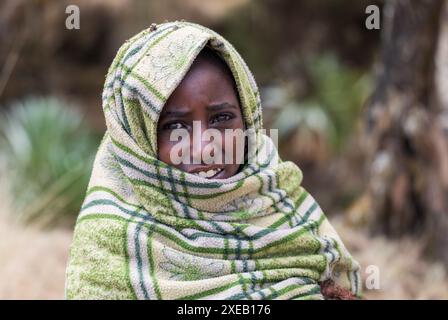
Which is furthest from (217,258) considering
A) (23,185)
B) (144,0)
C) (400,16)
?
(144,0)

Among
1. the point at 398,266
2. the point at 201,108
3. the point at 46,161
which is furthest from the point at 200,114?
the point at 46,161

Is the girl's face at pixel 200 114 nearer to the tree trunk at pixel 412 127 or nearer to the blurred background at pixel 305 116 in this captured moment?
the blurred background at pixel 305 116

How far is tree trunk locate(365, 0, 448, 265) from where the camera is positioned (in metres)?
5.13

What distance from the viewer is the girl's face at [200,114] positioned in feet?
6.91

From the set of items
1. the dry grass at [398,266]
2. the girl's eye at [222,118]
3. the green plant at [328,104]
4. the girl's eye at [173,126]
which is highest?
the green plant at [328,104]

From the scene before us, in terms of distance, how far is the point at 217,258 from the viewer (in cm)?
209

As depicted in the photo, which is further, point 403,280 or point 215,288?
point 403,280

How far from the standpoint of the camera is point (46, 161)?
284 inches

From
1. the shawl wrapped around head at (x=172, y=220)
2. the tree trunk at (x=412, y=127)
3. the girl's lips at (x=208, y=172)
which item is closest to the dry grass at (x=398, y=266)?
the tree trunk at (x=412, y=127)

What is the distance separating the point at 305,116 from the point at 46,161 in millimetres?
4242

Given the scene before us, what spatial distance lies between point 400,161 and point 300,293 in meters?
3.64

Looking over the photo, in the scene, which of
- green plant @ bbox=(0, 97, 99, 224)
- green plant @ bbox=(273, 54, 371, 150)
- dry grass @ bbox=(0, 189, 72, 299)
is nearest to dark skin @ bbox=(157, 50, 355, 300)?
dry grass @ bbox=(0, 189, 72, 299)

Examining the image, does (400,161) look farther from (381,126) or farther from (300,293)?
(300,293)

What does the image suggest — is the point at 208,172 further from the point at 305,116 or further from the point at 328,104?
the point at 328,104
